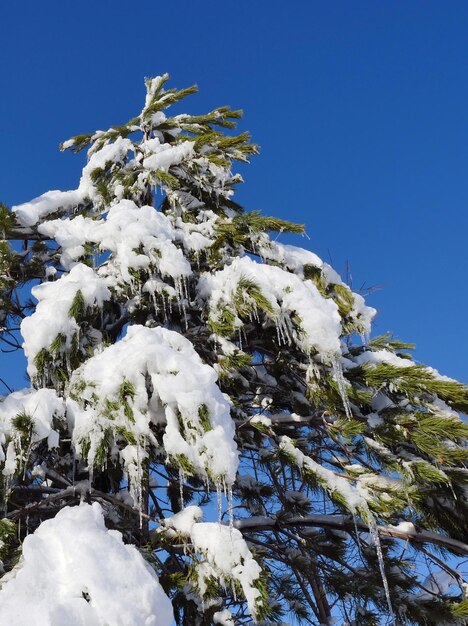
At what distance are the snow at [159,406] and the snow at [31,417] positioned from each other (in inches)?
5.4

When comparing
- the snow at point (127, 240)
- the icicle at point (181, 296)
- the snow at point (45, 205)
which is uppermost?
the snow at point (45, 205)

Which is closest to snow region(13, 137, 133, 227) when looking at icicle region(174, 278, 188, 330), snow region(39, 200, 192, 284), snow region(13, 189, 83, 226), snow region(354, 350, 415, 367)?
snow region(13, 189, 83, 226)

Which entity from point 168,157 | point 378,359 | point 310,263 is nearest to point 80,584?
point 378,359

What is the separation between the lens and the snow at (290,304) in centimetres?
384

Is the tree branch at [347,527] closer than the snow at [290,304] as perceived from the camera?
Yes

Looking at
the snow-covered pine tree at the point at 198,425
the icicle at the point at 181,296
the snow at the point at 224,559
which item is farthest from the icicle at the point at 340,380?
the icicle at the point at 181,296

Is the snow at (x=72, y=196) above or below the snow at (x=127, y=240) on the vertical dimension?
above

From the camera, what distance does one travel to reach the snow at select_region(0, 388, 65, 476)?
10.2ft

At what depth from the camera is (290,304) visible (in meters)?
4.00

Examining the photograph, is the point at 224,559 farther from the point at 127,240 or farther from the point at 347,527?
the point at 127,240

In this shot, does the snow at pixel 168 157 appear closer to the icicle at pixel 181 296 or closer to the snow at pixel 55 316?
the icicle at pixel 181 296

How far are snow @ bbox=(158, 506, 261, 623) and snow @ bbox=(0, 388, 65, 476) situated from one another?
1051 millimetres

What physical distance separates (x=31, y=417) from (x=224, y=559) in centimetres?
136

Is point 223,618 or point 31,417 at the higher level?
point 31,417
